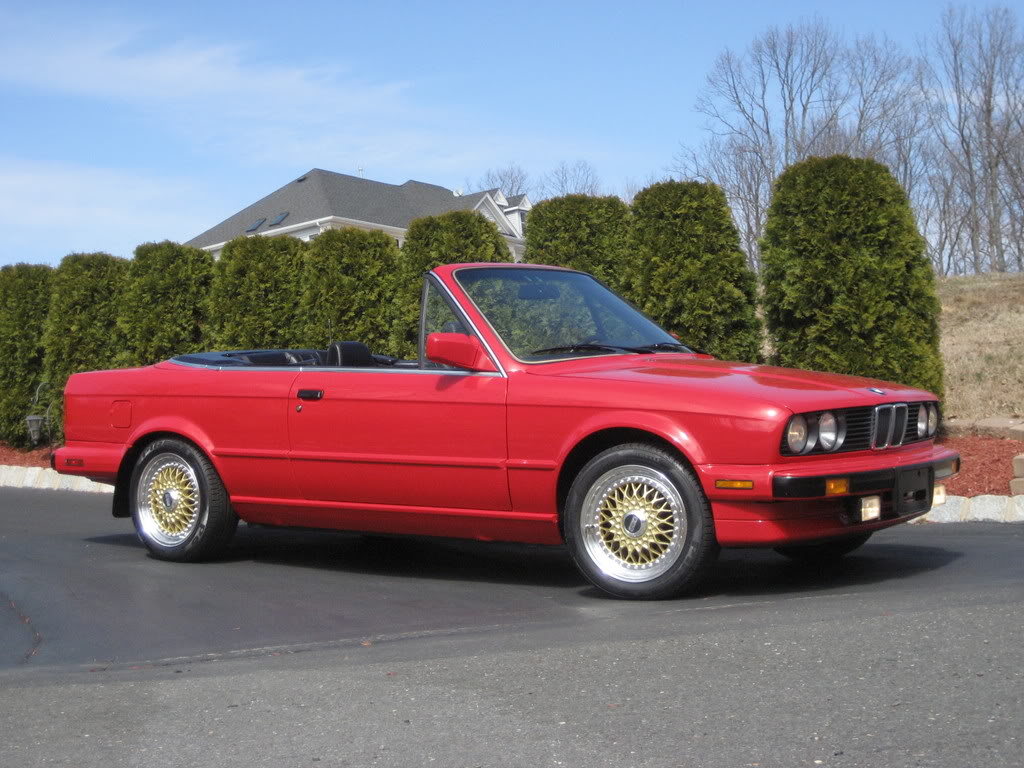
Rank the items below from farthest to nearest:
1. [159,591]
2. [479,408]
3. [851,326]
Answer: [851,326] → [159,591] → [479,408]

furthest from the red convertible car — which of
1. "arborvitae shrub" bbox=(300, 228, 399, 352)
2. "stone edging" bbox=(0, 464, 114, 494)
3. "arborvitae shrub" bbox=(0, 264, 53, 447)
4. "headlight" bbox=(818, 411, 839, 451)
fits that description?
"arborvitae shrub" bbox=(0, 264, 53, 447)

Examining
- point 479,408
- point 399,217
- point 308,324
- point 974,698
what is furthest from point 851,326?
point 399,217

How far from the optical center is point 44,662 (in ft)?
17.4

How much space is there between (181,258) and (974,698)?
14116 millimetres

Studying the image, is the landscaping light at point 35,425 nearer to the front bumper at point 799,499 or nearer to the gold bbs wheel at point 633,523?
the gold bbs wheel at point 633,523

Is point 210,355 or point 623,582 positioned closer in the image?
point 623,582

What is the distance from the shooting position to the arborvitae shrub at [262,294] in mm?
14984

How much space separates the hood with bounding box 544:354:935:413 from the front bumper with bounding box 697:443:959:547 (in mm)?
289

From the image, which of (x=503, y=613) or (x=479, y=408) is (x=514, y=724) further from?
(x=479, y=408)

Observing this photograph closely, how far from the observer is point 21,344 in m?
18.5

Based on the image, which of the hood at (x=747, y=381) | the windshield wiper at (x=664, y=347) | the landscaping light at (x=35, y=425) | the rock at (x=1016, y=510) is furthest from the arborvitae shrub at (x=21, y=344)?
the rock at (x=1016, y=510)

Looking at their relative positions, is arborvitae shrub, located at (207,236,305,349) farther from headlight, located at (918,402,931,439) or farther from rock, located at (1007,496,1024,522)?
headlight, located at (918,402,931,439)

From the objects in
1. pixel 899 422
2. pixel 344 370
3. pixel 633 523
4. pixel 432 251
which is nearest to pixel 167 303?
pixel 432 251

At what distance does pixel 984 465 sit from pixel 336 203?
4153 centimetres
